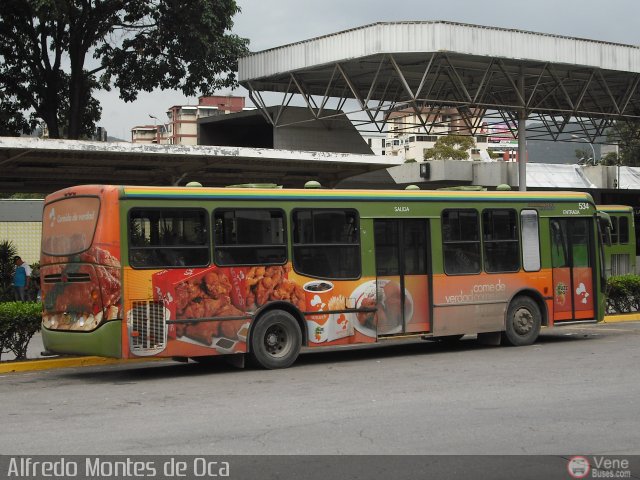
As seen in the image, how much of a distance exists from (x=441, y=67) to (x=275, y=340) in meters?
17.3

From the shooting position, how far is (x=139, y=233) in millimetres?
12953

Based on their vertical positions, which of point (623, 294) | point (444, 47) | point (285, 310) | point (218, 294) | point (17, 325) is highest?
point (444, 47)

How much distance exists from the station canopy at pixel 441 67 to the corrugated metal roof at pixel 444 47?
31 mm

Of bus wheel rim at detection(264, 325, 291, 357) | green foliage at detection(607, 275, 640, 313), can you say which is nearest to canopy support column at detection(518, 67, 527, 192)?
green foliage at detection(607, 275, 640, 313)

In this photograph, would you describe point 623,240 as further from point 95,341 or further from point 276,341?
point 95,341

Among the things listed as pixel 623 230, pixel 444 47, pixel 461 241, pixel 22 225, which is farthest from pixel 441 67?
pixel 22 225

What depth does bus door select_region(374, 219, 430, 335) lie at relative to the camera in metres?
15.2

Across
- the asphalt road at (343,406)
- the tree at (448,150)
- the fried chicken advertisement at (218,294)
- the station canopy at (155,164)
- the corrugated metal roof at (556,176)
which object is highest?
the tree at (448,150)

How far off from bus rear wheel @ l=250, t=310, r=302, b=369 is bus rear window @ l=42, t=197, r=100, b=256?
114 inches

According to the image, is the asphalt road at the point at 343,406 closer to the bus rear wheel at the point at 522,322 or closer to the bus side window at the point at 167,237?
the bus rear wheel at the point at 522,322

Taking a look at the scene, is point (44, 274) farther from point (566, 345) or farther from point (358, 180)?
point (358, 180)

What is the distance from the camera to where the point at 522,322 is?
17.0 metres

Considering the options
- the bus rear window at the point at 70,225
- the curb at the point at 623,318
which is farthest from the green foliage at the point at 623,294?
the bus rear window at the point at 70,225

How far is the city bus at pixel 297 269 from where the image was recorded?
12.9 meters
